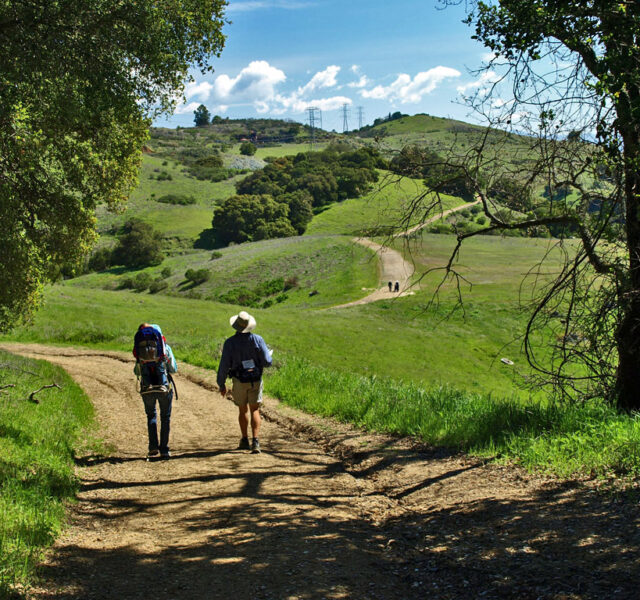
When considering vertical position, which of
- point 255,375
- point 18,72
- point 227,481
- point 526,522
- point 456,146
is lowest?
point 227,481

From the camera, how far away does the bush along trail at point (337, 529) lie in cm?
439

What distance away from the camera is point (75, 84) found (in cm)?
912

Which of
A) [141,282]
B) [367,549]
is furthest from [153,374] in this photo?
[141,282]

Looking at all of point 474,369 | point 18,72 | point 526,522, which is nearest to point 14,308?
point 18,72

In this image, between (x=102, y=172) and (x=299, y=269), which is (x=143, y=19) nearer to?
(x=102, y=172)

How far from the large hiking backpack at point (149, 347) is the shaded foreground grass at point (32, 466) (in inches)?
68.4

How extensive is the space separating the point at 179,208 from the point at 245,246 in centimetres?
3010

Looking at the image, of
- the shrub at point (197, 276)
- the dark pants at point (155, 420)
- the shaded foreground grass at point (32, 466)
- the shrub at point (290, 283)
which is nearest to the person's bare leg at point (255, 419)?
the dark pants at point (155, 420)

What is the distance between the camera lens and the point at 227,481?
743 cm

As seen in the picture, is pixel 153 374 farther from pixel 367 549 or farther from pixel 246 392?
pixel 367 549

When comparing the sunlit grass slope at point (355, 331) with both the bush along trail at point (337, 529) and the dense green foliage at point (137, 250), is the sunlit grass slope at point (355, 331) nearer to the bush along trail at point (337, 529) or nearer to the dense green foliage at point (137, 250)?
the bush along trail at point (337, 529)

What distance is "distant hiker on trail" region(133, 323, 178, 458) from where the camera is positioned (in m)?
8.80

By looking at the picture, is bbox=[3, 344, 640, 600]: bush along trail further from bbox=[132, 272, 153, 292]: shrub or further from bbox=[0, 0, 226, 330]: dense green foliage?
bbox=[132, 272, 153, 292]: shrub

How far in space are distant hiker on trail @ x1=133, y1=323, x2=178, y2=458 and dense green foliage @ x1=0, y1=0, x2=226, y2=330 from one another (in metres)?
3.16
